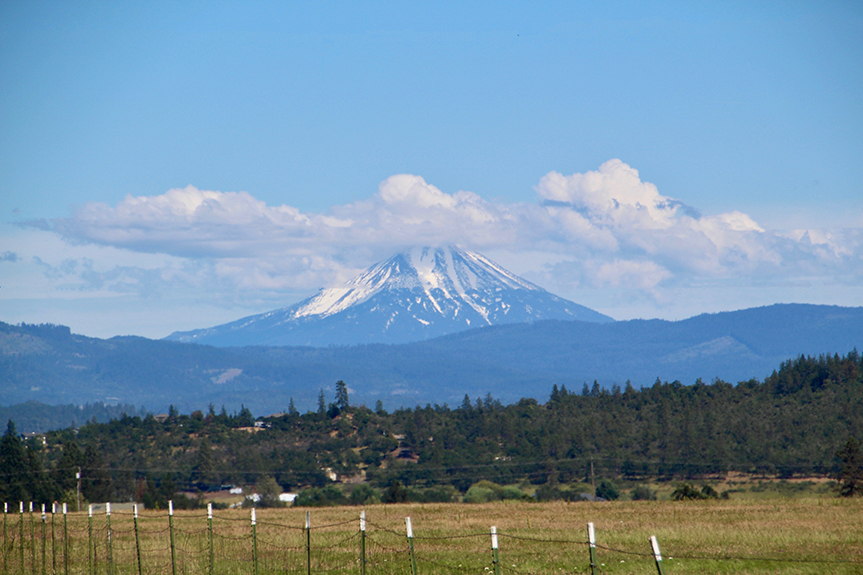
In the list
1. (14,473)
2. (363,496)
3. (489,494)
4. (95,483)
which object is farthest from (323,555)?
(95,483)

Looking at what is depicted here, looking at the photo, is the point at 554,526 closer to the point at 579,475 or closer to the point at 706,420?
the point at 579,475

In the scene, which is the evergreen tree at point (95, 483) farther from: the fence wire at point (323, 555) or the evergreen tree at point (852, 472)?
the evergreen tree at point (852, 472)

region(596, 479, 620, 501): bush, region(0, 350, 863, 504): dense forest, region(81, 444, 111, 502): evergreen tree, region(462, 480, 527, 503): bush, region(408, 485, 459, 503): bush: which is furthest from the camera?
region(0, 350, 863, 504): dense forest

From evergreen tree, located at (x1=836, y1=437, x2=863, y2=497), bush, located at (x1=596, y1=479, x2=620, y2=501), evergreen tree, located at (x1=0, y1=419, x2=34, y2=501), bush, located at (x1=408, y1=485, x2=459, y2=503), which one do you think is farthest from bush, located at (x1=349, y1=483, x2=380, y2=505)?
evergreen tree, located at (x1=836, y1=437, x2=863, y2=497)

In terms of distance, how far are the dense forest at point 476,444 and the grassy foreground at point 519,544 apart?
70090 millimetres

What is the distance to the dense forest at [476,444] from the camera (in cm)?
12319

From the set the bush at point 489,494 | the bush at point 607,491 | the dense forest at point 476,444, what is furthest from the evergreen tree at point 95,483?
the bush at point 607,491

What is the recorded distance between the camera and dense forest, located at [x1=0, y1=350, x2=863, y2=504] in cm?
→ 12319

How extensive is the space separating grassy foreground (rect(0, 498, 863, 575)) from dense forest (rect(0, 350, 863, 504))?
7009 cm

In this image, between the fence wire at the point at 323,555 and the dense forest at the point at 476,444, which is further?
the dense forest at the point at 476,444

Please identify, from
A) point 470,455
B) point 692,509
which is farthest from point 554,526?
point 470,455

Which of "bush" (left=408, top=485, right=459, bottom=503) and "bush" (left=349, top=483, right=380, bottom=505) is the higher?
"bush" (left=349, top=483, right=380, bottom=505)

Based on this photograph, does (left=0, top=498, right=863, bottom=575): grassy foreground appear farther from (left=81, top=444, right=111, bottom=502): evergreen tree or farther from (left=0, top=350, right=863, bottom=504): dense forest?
(left=81, top=444, right=111, bottom=502): evergreen tree

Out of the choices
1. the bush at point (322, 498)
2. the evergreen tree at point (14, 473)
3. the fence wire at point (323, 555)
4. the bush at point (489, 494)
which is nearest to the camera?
the fence wire at point (323, 555)
